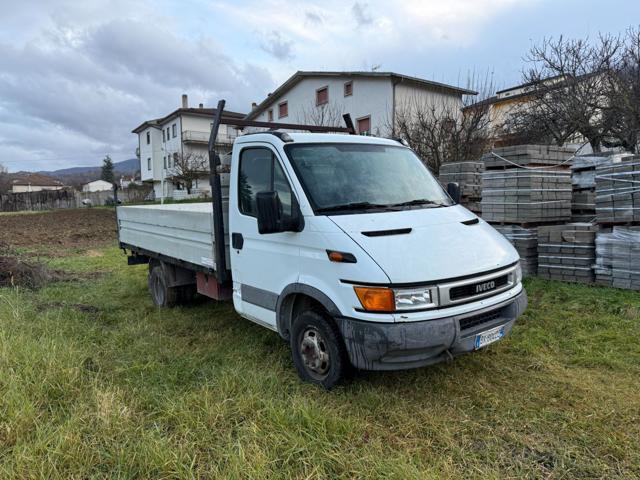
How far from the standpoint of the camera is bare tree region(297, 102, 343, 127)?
828 inches

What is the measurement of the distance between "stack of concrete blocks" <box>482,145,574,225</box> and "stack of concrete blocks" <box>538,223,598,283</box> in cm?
45

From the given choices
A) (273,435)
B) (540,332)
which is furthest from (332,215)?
(540,332)

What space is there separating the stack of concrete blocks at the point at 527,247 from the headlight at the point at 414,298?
5211 mm

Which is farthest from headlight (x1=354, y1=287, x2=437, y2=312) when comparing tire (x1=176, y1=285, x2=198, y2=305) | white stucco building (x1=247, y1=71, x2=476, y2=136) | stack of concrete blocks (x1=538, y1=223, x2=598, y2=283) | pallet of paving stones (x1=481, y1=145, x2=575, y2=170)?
white stucco building (x1=247, y1=71, x2=476, y2=136)

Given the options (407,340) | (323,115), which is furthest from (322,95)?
(407,340)

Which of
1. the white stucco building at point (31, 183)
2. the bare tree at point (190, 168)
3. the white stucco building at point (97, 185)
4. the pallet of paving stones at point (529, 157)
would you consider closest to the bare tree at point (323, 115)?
the bare tree at point (190, 168)

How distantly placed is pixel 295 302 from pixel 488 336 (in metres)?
1.66

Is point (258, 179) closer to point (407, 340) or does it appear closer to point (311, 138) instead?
point (311, 138)

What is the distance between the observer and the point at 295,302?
4.03m

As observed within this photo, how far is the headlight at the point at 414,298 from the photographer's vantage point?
3205 millimetres

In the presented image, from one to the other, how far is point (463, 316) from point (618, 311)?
365 cm

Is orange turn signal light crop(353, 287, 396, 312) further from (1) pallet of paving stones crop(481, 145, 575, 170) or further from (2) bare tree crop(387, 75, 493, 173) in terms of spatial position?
(2) bare tree crop(387, 75, 493, 173)

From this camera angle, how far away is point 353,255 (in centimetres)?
331

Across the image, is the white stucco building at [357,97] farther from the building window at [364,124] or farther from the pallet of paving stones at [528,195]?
the pallet of paving stones at [528,195]
